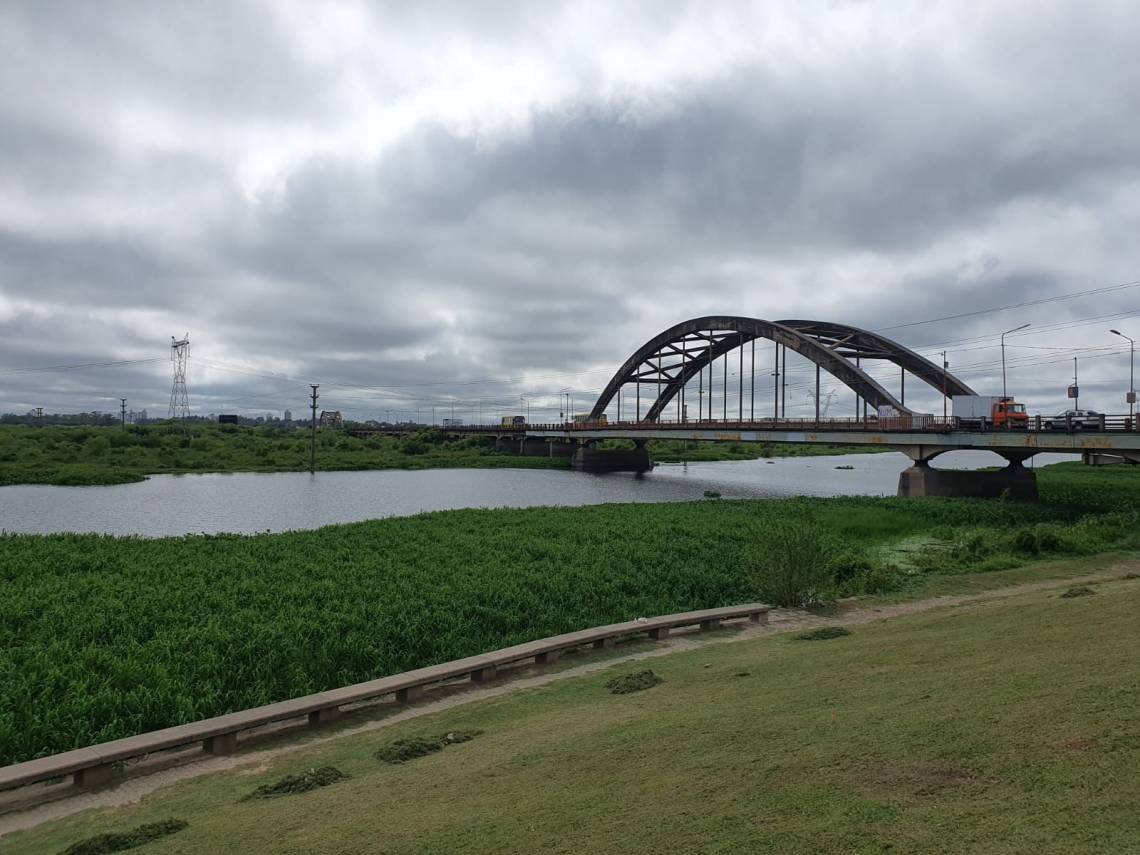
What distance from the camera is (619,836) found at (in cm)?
462

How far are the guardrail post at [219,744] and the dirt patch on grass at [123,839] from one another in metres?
2.35

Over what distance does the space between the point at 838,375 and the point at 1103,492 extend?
25.7m

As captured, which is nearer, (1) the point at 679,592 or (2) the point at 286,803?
(2) the point at 286,803

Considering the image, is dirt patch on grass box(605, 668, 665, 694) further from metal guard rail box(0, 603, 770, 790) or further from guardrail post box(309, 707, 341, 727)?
guardrail post box(309, 707, 341, 727)

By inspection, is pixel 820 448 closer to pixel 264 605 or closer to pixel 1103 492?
pixel 1103 492

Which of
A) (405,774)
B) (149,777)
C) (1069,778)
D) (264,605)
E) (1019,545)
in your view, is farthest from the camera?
(1019,545)

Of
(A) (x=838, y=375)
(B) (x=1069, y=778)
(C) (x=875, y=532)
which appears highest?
(A) (x=838, y=375)

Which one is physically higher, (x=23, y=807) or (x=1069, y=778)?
(x=1069, y=778)

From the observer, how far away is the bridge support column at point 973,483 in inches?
1804

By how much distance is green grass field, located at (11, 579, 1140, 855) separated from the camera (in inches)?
166

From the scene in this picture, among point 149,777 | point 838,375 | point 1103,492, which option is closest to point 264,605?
point 149,777

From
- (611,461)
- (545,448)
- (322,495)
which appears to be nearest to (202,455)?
(322,495)

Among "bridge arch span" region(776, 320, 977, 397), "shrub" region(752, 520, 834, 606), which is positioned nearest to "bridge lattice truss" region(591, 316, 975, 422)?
"bridge arch span" region(776, 320, 977, 397)

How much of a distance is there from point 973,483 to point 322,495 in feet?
146
